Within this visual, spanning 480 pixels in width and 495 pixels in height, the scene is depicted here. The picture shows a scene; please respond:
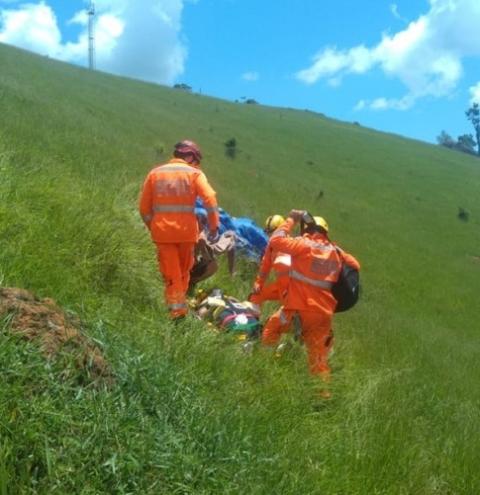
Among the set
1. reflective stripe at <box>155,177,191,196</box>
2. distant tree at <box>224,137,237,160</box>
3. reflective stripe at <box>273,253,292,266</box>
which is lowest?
reflective stripe at <box>273,253,292,266</box>

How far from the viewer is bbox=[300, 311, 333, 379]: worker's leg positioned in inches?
262

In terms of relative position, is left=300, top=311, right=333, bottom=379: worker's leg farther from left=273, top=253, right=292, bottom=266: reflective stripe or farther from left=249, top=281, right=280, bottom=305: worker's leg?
left=249, top=281, right=280, bottom=305: worker's leg

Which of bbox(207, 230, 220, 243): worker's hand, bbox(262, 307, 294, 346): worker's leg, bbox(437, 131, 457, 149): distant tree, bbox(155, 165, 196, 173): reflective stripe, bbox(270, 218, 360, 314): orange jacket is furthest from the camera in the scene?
bbox(437, 131, 457, 149): distant tree

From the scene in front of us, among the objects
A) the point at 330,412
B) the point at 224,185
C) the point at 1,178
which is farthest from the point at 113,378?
the point at 224,185

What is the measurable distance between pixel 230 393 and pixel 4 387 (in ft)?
6.08

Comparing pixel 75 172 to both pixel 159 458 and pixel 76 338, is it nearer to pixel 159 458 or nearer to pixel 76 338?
pixel 76 338

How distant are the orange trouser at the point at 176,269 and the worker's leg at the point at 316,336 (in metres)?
1.20

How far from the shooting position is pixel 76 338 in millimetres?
3740

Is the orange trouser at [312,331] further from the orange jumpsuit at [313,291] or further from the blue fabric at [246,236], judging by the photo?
the blue fabric at [246,236]

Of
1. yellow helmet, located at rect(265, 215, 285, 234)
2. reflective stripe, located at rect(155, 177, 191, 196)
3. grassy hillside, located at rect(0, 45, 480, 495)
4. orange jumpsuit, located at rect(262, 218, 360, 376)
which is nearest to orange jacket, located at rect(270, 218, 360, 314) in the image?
orange jumpsuit, located at rect(262, 218, 360, 376)

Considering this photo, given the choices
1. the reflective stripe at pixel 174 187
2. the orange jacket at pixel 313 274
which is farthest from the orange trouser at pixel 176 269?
the orange jacket at pixel 313 274

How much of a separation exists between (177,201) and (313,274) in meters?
1.61

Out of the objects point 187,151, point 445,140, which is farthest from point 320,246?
point 445,140

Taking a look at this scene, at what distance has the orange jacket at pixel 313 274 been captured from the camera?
664 centimetres
